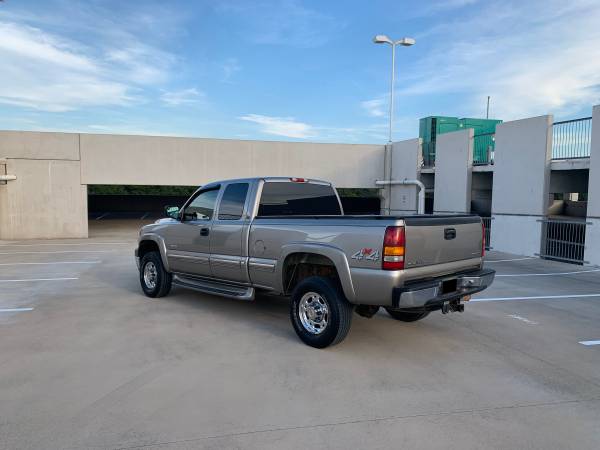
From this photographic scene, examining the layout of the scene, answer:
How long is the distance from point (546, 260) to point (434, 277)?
9676mm

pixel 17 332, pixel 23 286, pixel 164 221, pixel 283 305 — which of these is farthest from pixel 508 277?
pixel 23 286

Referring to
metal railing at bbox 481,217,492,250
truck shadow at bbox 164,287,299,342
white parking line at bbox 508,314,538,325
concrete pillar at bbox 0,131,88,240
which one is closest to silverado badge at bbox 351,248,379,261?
truck shadow at bbox 164,287,299,342

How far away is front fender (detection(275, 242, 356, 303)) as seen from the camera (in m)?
4.60

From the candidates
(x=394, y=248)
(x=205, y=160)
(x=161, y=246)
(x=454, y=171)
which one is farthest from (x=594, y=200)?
(x=205, y=160)

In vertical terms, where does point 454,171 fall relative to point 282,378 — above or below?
above

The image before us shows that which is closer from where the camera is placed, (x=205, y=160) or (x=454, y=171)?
(x=454, y=171)

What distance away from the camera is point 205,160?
18.0m

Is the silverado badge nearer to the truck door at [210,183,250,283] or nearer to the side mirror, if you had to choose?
the truck door at [210,183,250,283]

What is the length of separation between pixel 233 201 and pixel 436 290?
3075 millimetres

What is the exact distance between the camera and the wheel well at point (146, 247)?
25.5 feet

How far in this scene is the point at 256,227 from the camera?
577 centimetres

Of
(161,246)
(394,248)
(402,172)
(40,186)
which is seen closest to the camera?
(394,248)

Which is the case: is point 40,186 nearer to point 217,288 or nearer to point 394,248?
point 217,288

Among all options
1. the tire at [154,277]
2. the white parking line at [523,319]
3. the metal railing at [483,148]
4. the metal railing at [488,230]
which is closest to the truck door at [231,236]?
the tire at [154,277]
